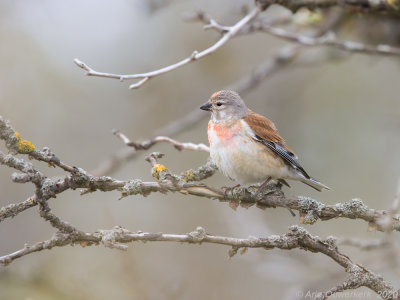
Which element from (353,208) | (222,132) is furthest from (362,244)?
(222,132)

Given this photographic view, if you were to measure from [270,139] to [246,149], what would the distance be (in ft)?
1.18

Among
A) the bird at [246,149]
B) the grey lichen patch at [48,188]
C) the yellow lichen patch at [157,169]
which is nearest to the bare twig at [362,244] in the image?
the bird at [246,149]

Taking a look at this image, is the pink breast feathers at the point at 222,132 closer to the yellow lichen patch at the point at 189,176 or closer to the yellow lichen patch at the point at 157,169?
the yellow lichen patch at the point at 189,176

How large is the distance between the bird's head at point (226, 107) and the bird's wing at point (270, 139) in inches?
5.4

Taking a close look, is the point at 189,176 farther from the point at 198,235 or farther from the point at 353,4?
the point at 353,4

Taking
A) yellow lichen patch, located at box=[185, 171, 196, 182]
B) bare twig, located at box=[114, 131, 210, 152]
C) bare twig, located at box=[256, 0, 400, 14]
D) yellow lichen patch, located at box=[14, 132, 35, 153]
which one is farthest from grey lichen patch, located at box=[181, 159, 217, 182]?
bare twig, located at box=[256, 0, 400, 14]

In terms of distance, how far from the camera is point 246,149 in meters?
5.02

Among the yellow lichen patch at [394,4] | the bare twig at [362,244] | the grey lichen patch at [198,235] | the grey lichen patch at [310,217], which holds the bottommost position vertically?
the grey lichen patch at [198,235]

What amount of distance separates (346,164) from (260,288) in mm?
2611

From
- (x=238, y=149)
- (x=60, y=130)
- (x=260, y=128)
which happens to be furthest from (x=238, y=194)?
(x=60, y=130)

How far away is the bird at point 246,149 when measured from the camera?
4.86 m

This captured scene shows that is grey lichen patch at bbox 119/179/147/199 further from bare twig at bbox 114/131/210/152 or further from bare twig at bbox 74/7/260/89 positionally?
bare twig at bbox 114/131/210/152

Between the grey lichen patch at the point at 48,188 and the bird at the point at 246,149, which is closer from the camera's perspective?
the grey lichen patch at the point at 48,188

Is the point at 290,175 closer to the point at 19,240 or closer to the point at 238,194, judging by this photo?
the point at 238,194
